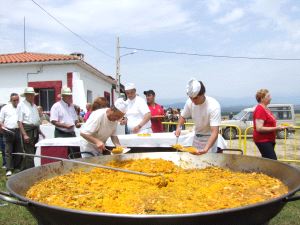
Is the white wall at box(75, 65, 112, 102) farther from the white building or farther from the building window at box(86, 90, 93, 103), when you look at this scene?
the white building

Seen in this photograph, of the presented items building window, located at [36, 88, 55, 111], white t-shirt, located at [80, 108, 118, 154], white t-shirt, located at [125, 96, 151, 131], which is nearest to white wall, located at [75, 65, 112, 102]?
building window, located at [36, 88, 55, 111]

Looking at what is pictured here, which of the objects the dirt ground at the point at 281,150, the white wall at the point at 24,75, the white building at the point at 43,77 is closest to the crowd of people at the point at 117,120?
the dirt ground at the point at 281,150

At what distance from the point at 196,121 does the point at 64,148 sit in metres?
2.42

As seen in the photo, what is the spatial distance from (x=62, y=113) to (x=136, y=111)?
142 centimetres

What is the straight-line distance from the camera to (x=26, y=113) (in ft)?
23.5

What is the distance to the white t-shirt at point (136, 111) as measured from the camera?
6193mm

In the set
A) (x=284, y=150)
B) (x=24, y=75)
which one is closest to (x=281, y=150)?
(x=284, y=150)

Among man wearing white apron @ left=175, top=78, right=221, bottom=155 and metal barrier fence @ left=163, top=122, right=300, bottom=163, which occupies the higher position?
man wearing white apron @ left=175, top=78, right=221, bottom=155

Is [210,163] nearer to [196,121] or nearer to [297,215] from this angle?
[196,121]

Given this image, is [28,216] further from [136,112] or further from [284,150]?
[284,150]

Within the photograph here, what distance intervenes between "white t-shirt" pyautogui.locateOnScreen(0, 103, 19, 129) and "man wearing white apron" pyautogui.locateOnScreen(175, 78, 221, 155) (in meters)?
4.44

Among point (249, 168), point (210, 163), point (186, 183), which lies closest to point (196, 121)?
point (210, 163)

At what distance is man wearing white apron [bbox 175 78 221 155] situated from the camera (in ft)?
13.6

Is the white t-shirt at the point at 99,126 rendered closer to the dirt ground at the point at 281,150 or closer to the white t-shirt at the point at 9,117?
the white t-shirt at the point at 9,117
